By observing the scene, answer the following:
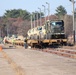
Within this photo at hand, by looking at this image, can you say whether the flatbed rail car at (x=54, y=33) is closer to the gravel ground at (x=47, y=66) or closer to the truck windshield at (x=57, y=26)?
the truck windshield at (x=57, y=26)

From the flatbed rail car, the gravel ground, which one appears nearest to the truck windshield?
the flatbed rail car

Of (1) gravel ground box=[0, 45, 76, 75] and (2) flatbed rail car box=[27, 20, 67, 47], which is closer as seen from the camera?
(1) gravel ground box=[0, 45, 76, 75]

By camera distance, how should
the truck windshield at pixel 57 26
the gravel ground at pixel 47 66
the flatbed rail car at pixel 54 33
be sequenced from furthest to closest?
1. the truck windshield at pixel 57 26
2. the flatbed rail car at pixel 54 33
3. the gravel ground at pixel 47 66

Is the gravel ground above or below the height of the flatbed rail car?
below

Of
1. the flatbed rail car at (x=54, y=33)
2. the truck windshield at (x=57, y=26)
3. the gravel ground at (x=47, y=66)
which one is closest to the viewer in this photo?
the gravel ground at (x=47, y=66)

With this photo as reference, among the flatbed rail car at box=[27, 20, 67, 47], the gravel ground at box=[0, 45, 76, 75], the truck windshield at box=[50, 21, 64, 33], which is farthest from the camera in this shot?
the truck windshield at box=[50, 21, 64, 33]

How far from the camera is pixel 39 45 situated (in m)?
55.1

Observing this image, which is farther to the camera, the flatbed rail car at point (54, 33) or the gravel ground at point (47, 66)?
the flatbed rail car at point (54, 33)

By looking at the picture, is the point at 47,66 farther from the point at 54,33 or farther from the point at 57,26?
the point at 57,26

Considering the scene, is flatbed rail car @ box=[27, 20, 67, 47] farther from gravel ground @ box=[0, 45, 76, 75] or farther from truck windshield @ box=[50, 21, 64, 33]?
gravel ground @ box=[0, 45, 76, 75]

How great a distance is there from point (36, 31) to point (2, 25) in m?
129

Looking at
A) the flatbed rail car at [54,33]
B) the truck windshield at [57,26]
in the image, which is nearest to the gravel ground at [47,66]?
the flatbed rail car at [54,33]

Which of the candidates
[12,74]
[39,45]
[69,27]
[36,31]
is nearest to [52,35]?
[39,45]

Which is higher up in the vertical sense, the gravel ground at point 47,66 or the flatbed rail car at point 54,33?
the flatbed rail car at point 54,33
